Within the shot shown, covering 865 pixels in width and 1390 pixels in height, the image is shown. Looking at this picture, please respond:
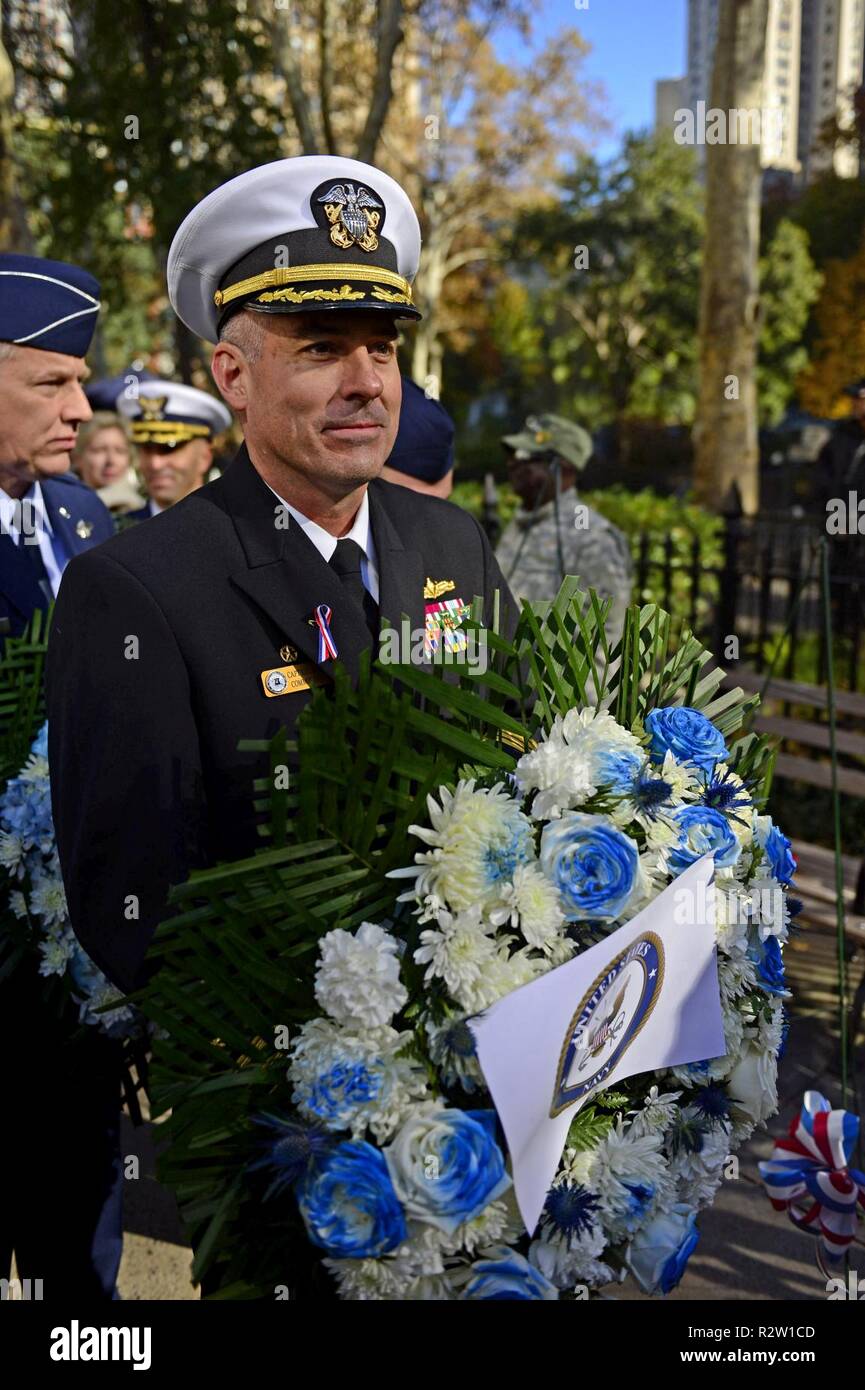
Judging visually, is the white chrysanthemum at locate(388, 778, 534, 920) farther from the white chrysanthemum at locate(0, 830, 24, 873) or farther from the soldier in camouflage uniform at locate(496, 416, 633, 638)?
the soldier in camouflage uniform at locate(496, 416, 633, 638)

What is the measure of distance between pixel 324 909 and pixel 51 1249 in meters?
1.63

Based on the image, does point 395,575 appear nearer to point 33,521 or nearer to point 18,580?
point 18,580

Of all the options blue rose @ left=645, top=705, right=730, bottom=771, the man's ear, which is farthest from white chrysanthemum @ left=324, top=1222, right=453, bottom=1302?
the man's ear

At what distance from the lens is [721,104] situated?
35.6ft

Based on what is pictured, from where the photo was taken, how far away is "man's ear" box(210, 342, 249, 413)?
1.95 meters

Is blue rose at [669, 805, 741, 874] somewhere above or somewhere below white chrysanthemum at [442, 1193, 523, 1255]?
above

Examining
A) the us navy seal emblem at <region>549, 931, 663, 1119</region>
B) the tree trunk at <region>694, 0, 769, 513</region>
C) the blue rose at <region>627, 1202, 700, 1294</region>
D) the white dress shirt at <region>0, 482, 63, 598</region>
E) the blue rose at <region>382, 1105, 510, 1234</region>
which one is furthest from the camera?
the tree trunk at <region>694, 0, 769, 513</region>

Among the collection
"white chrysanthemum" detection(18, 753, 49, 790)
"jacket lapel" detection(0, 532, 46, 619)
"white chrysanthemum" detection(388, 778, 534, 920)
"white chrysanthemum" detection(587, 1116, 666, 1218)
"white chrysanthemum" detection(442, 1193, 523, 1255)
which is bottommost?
"white chrysanthemum" detection(442, 1193, 523, 1255)

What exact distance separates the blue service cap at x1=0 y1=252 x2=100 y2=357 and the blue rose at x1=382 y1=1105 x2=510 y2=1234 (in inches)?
82.1

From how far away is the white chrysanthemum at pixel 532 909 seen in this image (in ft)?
4.98

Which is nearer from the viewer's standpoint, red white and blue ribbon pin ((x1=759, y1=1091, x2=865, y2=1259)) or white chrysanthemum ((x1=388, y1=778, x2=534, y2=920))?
white chrysanthemum ((x1=388, y1=778, x2=534, y2=920))

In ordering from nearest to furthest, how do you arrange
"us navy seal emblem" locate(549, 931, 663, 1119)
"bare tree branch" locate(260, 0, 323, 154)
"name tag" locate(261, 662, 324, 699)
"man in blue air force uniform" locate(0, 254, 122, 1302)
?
"us navy seal emblem" locate(549, 931, 663, 1119), "name tag" locate(261, 662, 324, 699), "man in blue air force uniform" locate(0, 254, 122, 1302), "bare tree branch" locate(260, 0, 323, 154)
